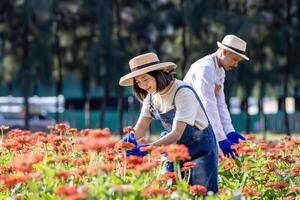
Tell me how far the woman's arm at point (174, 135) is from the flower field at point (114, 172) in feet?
0.39

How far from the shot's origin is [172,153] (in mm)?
3418

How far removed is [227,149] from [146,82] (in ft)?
4.52

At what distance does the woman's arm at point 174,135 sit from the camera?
451cm

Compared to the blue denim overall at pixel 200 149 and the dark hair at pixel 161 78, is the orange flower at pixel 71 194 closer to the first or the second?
the dark hair at pixel 161 78

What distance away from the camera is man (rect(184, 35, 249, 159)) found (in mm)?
5438

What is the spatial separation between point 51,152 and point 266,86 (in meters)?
21.8

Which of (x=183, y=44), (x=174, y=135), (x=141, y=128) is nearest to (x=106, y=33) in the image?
(x=183, y=44)

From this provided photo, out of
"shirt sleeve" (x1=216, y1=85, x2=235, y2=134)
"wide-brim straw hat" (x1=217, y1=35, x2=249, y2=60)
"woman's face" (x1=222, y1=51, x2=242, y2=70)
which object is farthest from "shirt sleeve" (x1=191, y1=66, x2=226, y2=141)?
"shirt sleeve" (x1=216, y1=85, x2=235, y2=134)

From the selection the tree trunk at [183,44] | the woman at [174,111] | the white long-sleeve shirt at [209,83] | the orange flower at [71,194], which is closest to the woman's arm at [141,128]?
the woman at [174,111]

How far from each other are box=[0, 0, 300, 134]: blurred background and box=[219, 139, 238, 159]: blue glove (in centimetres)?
1913

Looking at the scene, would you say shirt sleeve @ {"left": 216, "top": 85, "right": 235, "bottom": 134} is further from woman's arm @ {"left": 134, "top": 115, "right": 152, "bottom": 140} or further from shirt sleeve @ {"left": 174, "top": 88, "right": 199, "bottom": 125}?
shirt sleeve @ {"left": 174, "top": 88, "right": 199, "bottom": 125}

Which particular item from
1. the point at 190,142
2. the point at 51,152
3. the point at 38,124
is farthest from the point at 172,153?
the point at 38,124

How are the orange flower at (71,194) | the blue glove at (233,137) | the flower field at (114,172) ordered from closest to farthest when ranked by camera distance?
the orange flower at (71,194)
the flower field at (114,172)
the blue glove at (233,137)

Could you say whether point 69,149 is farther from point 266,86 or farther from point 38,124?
point 38,124
